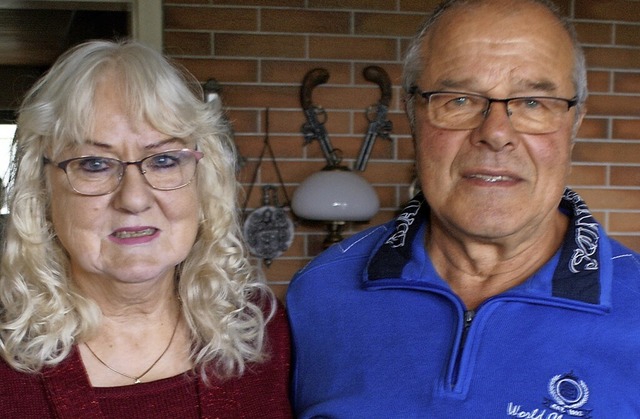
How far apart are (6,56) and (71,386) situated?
5670 millimetres

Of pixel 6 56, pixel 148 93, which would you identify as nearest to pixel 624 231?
pixel 148 93

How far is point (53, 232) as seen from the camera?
158cm

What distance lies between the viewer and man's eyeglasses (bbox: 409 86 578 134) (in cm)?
150

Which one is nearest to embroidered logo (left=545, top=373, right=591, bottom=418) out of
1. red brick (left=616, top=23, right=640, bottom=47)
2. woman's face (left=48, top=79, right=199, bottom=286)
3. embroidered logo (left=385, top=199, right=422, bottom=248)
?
embroidered logo (left=385, top=199, right=422, bottom=248)

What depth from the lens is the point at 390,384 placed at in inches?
58.6

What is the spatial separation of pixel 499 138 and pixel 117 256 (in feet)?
2.48

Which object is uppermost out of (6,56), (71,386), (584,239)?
(6,56)

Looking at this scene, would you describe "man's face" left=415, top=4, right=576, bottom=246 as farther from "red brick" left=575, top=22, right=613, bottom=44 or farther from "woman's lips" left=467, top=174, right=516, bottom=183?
Answer: "red brick" left=575, top=22, right=613, bottom=44

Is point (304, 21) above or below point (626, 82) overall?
above

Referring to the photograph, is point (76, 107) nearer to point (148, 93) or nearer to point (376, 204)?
point (148, 93)

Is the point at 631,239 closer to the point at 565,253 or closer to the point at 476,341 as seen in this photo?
the point at 565,253

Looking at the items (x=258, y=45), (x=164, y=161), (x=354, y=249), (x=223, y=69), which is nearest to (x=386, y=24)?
(x=258, y=45)

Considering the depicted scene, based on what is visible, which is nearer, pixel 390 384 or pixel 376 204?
pixel 390 384

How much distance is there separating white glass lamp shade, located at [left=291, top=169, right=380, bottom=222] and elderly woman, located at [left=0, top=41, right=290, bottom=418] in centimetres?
132
